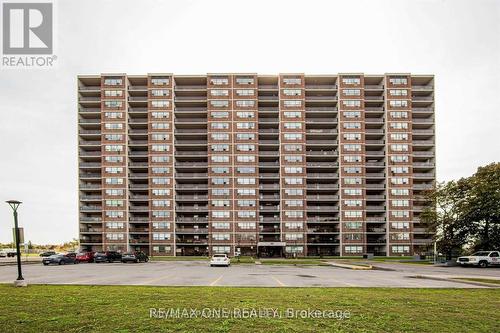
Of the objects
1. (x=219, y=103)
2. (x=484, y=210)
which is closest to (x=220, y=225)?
(x=219, y=103)

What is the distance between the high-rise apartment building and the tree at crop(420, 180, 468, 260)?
29.7 metres

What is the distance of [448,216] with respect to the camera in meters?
60.8

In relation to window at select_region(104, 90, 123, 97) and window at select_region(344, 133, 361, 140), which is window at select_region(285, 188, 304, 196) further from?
window at select_region(104, 90, 123, 97)

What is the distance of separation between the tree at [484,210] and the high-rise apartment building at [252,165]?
108 ft

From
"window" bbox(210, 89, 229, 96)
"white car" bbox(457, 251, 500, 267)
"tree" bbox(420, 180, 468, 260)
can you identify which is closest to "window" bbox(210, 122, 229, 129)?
"window" bbox(210, 89, 229, 96)

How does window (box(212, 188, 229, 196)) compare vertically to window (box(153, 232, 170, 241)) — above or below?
above

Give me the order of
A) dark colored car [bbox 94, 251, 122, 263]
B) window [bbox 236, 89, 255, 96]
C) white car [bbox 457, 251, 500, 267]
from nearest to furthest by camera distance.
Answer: white car [bbox 457, 251, 500, 267]
dark colored car [bbox 94, 251, 122, 263]
window [bbox 236, 89, 255, 96]

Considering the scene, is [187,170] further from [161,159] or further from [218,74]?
[218,74]

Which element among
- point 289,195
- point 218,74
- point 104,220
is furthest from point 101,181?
point 289,195

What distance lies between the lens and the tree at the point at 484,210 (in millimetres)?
56312

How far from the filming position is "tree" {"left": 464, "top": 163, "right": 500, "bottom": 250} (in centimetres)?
5631

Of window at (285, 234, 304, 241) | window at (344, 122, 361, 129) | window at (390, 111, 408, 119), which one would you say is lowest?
window at (285, 234, 304, 241)

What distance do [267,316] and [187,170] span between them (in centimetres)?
8702

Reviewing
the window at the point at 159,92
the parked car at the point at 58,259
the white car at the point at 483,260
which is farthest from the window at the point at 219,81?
the white car at the point at 483,260
